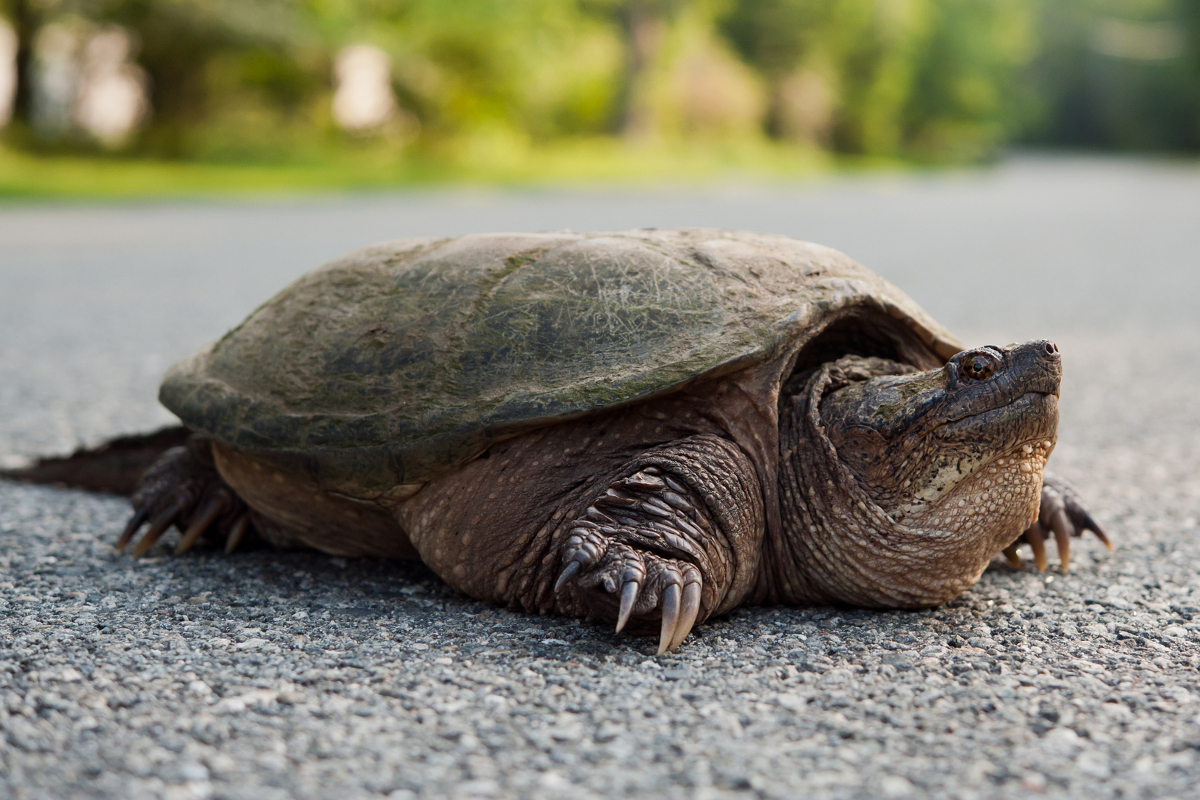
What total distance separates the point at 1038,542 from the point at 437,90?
2029 centimetres

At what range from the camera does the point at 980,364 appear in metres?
1.85

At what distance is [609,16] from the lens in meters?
28.5

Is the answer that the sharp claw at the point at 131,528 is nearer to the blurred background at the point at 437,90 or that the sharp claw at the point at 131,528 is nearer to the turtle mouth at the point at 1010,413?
the turtle mouth at the point at 1010,413

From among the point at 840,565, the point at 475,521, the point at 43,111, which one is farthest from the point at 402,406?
the point at 43,111

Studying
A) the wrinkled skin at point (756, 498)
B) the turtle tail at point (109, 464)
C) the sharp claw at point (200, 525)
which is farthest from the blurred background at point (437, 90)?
the wrinkled skin at point (756, 498)

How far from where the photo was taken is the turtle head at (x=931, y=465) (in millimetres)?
1850

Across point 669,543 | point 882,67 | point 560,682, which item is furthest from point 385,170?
point 882,67

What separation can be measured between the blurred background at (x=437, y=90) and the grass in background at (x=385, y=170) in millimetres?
95

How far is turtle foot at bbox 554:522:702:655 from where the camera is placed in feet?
5.72

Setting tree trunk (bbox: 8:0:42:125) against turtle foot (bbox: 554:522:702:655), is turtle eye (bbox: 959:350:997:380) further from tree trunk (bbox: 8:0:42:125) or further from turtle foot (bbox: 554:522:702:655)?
tree trunk (bbox: 8:0:42:125)

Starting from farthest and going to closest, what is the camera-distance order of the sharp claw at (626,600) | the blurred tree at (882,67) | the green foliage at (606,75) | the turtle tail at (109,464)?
the blurred tree at (882,67) → the green foliage at (606,75) → the turtle tail at (109,464) → the sharp claw at (626,600)

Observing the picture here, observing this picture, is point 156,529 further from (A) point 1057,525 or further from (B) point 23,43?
(B) point 23,43

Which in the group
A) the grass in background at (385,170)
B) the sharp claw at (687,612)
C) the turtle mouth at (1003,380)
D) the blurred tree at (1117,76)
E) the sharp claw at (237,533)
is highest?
the blurred tree at (1117,76)

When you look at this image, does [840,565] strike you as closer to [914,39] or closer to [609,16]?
[609,16]
